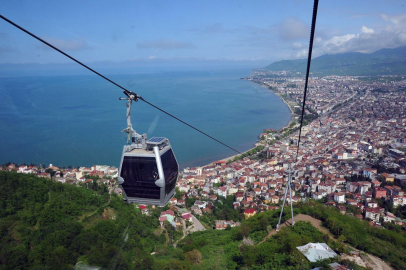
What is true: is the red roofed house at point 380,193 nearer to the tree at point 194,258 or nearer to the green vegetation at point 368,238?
the green vegetation at point 368,238

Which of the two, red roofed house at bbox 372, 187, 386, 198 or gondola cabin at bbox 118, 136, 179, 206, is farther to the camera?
red roofed house at bbox 372, 187, 386, 198

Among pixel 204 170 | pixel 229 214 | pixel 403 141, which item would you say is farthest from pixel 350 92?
pixel 229 214

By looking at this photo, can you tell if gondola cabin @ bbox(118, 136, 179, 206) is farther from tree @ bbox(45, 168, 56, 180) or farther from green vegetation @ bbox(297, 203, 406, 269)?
tree @ bbox(45, 168, 56, 180)

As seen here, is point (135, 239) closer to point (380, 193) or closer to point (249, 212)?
point (249, 212)

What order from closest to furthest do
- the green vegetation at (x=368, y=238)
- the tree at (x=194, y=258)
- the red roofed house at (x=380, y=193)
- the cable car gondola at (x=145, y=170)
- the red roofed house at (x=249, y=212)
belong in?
the cable car gondola at (x=145, y=170) → the green vegetation at (x=368, y=238) → the tree at (x=194, y=258) → the red roofed house at (x=249, y=212) → the red roofed house at (x=380, y=193)

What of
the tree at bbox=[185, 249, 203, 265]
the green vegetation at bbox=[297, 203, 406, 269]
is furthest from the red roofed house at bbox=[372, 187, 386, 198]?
the tree at bbox=[185, 249, 203, 265]

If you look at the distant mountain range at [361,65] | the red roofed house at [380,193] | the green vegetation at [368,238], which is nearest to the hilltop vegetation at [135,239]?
the green vegetation at [368,238]
